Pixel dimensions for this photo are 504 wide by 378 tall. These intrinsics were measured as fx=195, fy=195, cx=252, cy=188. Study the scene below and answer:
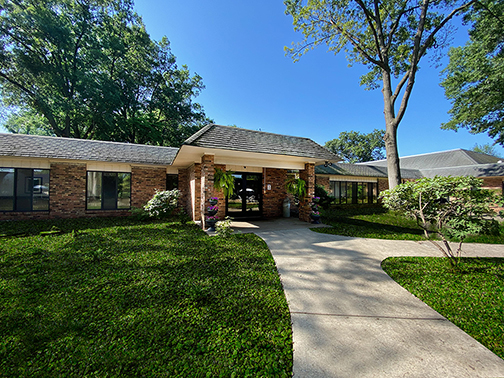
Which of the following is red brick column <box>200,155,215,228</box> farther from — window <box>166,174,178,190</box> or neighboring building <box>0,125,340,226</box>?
window <box>166,174,178,190</box>

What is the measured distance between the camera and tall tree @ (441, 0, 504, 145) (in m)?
11.4

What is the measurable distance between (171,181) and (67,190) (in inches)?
182

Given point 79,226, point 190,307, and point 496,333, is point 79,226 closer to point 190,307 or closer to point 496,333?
point 190,307

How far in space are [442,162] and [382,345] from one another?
28870 mm

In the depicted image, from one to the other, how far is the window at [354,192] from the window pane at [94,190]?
15074mm

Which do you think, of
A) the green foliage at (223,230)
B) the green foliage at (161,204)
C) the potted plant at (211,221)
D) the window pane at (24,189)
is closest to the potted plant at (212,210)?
the potted plant at (211,221)

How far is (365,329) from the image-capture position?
7.79 feet

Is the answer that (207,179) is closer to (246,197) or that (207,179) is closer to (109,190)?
(246,197)

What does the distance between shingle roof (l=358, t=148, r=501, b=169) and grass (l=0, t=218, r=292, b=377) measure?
90.6 feet

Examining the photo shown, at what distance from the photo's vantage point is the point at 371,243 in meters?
5.80

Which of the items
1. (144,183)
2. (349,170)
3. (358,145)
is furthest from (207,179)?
(358,145)

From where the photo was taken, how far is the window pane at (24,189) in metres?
8.80

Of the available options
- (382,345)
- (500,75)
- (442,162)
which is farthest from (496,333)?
(442,162)

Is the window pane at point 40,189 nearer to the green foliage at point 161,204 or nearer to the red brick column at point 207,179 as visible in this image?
the green foliage at point 161,204
